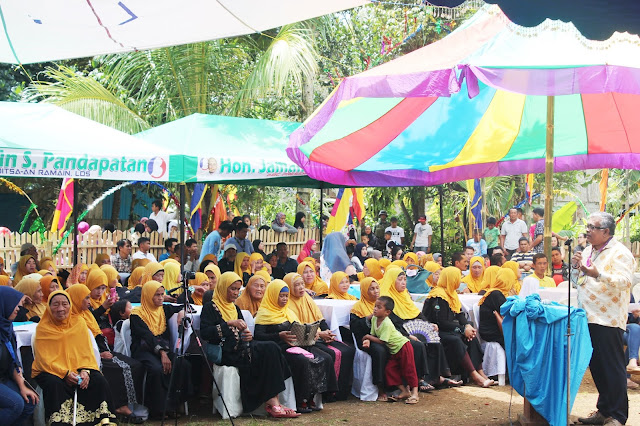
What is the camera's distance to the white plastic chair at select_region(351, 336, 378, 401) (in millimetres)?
7789

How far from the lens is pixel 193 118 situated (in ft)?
36.1

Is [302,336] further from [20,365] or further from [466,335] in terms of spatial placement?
[20,365]

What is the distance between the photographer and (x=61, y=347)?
604 cm

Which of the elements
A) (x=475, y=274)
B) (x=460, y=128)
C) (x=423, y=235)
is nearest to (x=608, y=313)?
(x=475, y=274)

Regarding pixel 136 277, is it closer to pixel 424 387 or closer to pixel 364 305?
pixel 364 305

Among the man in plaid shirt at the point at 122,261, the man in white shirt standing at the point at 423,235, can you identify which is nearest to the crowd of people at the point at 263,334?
the man in plaid shirt at the point at 122,261

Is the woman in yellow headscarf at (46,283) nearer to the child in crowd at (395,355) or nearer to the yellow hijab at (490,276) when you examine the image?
the child in crowd at (395,355)

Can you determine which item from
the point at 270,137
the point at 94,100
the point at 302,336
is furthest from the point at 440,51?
the point at 94,100

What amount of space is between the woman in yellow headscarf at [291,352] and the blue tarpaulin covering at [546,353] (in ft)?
6.15

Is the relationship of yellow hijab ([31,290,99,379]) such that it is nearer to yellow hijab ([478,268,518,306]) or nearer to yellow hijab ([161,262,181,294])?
yellow hijab ([161,262,181,294])

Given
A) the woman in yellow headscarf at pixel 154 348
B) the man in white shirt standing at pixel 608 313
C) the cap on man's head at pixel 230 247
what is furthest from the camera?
the cap on man's head at pixel 230 247

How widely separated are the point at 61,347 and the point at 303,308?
258cm

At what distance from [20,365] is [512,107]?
7.38 metres

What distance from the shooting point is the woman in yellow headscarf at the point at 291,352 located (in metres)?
7.15
